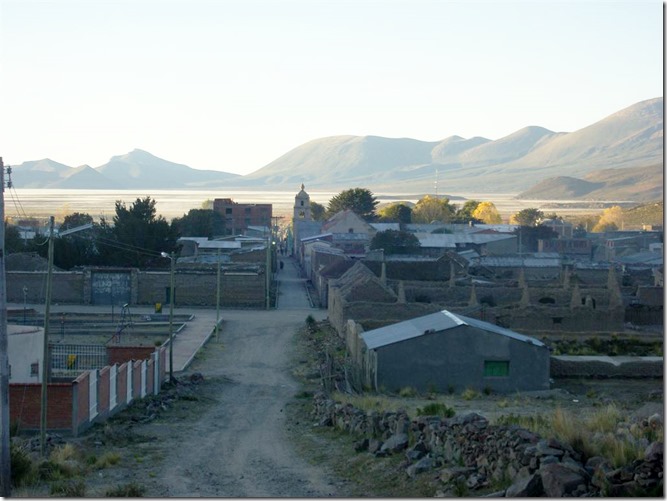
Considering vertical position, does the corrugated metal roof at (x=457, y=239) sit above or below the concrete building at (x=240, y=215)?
below

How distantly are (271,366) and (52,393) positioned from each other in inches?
537

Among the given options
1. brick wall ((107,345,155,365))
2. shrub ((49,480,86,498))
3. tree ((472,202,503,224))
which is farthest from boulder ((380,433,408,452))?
tree ((472,202,503,224))

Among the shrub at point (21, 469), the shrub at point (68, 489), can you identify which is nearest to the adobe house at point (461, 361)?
the shrub at point (21, 469)

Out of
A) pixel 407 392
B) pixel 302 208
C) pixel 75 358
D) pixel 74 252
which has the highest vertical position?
pixel 302 208

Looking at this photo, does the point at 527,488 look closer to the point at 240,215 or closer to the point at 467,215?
→ the point at 240,215

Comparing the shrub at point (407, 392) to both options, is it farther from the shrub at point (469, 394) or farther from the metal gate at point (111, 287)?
the metal gate at point (111, 287)

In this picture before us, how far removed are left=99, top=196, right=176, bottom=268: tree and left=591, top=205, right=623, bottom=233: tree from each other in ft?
191

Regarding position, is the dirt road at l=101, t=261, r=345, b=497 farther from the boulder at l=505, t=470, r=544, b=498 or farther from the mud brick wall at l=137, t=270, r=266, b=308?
the mud brick wall at l=137, t=270, r=266, b=308

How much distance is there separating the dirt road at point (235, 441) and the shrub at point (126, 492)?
0.67 ft

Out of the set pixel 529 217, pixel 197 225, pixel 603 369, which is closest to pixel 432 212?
pixel 529 217

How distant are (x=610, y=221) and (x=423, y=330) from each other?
8856 centimetres

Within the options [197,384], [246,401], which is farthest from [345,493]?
[197,384]

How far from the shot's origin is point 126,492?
11289 millimetres

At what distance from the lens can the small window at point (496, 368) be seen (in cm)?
2572
